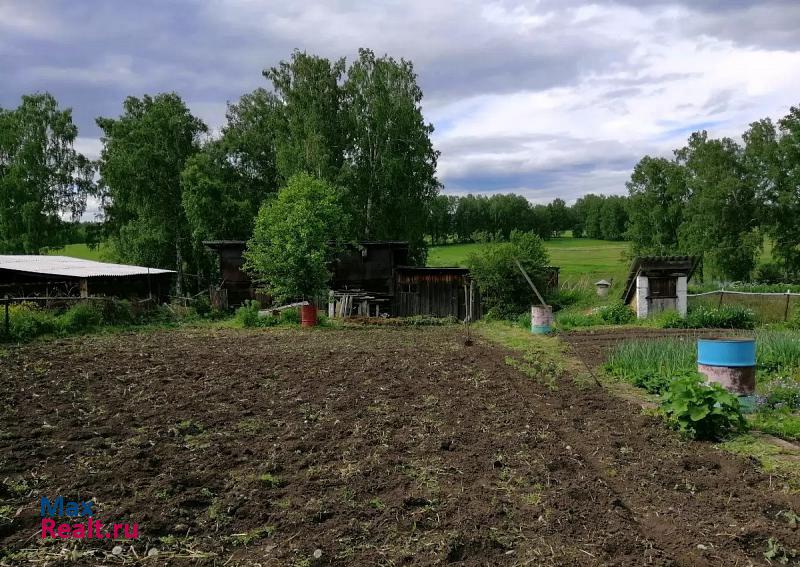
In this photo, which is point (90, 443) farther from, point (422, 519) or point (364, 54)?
point (364, 54)

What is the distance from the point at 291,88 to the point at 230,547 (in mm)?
29609

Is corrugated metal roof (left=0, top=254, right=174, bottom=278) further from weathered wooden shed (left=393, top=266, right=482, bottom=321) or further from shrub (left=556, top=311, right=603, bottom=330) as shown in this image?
shrub (left=556, top=311, right=603, bottom=330)

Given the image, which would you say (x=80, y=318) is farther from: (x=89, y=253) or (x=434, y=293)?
(x=89, y=253)

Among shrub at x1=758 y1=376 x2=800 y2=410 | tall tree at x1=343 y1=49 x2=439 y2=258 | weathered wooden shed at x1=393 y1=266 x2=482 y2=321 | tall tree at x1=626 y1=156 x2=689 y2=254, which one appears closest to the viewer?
shrub at x1=758 y1=376 x2=800 y2=410

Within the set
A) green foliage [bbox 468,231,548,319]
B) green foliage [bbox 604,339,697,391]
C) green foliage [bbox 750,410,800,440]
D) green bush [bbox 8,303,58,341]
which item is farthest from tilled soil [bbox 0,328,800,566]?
green foliage [bbox 468,231,548,319]

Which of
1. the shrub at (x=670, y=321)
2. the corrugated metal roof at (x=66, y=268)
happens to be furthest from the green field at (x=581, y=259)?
the corrugated metal roof at (x=66, y=268)

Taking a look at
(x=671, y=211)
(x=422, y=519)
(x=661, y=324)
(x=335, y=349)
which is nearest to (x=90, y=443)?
(x=422, y=519)

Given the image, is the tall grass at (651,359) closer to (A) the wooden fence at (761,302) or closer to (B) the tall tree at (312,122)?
(A) the wooden fence at (761,302)

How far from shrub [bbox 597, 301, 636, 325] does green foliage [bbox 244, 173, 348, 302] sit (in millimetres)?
9742

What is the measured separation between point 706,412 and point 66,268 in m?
24.5

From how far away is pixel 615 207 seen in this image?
8275 centimetres

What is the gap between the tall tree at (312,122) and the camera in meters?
29.2

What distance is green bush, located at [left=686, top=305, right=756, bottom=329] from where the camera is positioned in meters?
17.4

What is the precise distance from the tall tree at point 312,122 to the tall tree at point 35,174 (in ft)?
46.8
